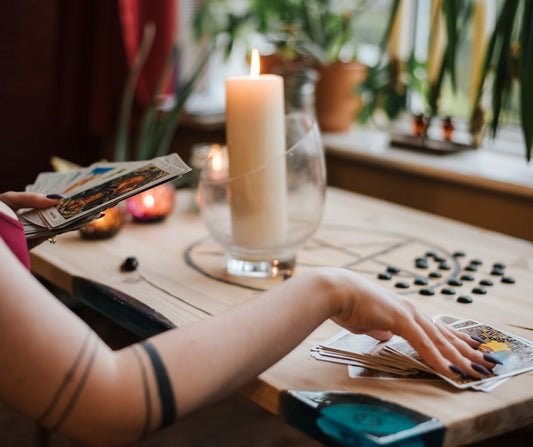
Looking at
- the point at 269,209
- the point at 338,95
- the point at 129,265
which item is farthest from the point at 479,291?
the point at 338,95

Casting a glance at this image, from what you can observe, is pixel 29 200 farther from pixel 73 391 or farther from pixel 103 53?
pixel 103 53

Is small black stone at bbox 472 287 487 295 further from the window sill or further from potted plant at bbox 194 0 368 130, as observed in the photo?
potted plant at bbox 194 0 368 130

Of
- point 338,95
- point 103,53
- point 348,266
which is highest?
point 103,53

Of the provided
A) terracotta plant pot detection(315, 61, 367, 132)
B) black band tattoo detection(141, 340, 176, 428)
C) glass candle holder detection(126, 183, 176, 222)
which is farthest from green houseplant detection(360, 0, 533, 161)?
black band tattoo detection(141, 340, 176, 428)

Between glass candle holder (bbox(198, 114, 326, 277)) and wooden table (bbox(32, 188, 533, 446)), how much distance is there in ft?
0.13

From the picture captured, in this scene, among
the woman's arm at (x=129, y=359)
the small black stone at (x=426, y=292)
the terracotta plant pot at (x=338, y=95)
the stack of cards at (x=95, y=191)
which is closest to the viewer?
the woman's arm at (x=129, y=359)

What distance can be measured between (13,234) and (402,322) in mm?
435

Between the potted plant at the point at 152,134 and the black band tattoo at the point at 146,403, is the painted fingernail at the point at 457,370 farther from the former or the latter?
the potted plant at the point at 152,134

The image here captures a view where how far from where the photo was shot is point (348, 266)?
105 cm

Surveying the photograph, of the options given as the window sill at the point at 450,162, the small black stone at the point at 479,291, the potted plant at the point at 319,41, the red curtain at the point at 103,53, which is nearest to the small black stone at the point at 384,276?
the small black stone at the point at 479,291

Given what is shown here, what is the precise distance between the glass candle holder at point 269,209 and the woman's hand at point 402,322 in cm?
26

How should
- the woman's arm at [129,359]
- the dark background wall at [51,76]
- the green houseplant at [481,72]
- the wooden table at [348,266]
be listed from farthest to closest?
1. the dark background wall at [51,76]
2. the green houseplant at [481,72]
3. the wooden table at [348,266]
4. the woman's arm at [129,359]

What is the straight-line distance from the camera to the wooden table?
2.18 feet

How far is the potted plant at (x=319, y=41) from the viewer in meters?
2.01
